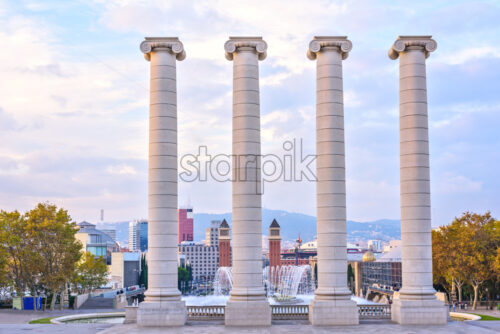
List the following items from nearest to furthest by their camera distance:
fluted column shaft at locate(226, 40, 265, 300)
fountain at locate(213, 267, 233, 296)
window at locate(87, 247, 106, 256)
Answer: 1. fluted column shaft at locate(226, 40, 265, 300)
2. fountain at locate(213, 267, 233, 296)
3. window at locate(87, 247, 106, 256)

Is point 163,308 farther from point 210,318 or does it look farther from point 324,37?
point 324,37

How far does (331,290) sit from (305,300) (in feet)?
219

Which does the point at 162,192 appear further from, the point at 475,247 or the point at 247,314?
the point at 475,247

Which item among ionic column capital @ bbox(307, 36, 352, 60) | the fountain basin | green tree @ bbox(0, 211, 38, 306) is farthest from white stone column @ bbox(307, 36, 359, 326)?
green tree @ bbox(0, 211, 38, 306)

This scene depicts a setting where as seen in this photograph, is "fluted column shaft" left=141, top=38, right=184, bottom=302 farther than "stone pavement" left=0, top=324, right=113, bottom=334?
Yes

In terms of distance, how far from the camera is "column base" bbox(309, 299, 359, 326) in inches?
1938

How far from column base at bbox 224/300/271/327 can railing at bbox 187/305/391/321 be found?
325cm

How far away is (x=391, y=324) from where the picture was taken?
49.8m

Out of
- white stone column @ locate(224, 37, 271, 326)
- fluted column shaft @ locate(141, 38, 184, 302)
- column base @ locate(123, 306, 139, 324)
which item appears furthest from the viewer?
column base @ locate(123, 306, 139, 324)

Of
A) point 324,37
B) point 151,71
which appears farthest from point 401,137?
point 151,71

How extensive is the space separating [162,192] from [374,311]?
74.5ft

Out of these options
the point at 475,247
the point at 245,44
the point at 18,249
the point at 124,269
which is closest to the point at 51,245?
the point at 18,249

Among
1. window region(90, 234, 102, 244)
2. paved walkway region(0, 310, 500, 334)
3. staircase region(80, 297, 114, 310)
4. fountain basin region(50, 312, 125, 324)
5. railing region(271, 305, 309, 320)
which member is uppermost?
window region(90, 234, 102, 244)

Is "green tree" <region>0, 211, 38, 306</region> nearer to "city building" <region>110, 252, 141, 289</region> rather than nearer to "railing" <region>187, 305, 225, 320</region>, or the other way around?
"railing" <region>187, 305, 225, 320</region>
